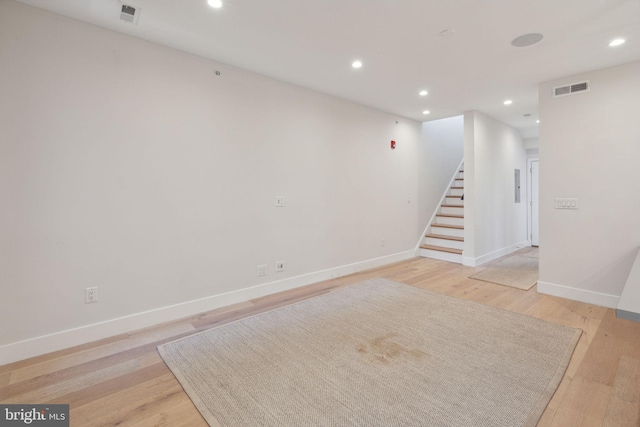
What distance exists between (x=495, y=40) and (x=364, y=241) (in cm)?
304

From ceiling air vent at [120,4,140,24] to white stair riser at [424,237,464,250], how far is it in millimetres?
5513

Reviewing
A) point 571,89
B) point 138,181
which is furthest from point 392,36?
point 138,181

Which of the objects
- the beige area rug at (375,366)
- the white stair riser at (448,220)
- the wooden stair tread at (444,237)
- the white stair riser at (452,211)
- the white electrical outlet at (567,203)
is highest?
the white electrical outlet at (567,203)

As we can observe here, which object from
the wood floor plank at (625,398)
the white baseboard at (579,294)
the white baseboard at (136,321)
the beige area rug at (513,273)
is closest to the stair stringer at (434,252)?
the beige area rug at (513,273)

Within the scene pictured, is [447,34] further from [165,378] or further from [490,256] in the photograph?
[490,256]

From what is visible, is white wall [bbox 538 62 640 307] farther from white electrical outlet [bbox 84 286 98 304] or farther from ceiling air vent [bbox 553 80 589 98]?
white electrical outlet [bbox 84 286 98 304]

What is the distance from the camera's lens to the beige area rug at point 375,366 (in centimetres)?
162

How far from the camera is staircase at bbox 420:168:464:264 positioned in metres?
5.31

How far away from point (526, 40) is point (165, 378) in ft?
13.3

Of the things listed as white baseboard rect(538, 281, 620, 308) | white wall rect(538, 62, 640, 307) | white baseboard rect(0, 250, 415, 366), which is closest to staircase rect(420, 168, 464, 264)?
white baseboard rect(538, 281, 620, 308)

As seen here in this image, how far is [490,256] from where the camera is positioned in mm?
5238

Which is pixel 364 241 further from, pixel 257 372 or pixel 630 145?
pixel 630 145

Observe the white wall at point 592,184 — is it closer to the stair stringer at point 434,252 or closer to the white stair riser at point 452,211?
the stair stringer at point 434,252

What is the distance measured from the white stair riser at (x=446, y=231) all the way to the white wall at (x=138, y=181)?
9.45 feet
